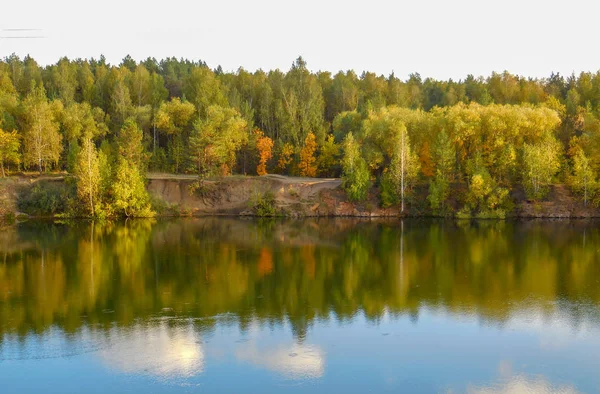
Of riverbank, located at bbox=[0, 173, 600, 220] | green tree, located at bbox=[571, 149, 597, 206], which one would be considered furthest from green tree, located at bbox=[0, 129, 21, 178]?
green tree, located at bbox=[571, 149, 597, 206]

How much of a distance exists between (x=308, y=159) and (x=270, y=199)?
404 inches

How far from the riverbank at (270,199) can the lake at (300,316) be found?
18047mm

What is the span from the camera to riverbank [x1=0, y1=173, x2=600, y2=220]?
57.4 metres

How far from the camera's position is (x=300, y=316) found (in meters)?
22.2

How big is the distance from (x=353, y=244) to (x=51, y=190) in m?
34.0

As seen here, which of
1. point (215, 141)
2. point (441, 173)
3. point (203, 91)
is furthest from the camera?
point (203, 91)

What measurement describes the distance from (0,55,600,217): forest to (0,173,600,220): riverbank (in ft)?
3.60

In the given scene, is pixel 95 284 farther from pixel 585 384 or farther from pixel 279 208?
pixel 279 208

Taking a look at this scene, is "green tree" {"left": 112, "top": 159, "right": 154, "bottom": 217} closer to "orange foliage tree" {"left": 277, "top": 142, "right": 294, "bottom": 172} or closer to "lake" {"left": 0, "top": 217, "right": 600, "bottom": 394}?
"lake" {"left": 0, "top": 217, "right": 600, "bottom": 394}

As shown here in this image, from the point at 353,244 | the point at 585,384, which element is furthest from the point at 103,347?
the point at 353,244

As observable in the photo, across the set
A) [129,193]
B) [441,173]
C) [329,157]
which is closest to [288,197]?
[329,157]

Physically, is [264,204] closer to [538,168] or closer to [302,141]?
[302,141]

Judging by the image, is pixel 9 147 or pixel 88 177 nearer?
pixel 88 177

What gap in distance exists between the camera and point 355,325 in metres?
21.0
